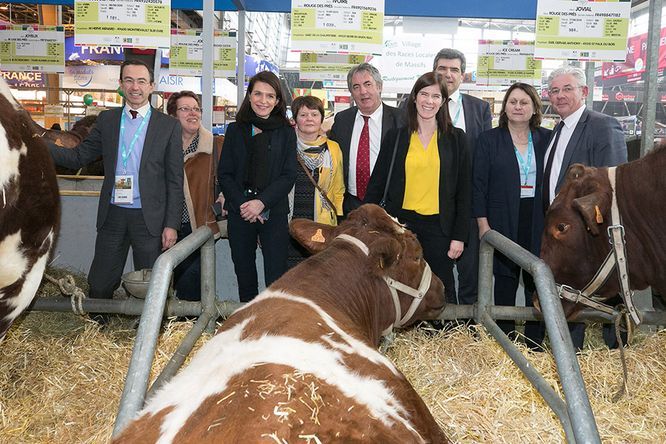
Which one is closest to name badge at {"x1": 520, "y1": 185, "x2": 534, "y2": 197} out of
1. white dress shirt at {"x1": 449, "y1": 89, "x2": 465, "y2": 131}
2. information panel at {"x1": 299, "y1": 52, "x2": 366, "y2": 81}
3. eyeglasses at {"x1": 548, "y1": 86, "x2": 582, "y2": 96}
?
eyeglasses at {"x1": 548, "y1": 86, "x2": 582, "y2": 96}

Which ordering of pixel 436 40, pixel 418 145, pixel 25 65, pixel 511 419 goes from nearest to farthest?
1. pixel 511 419
2. pixel 418 145
3. pixel 25 65
4. pixel 436 40

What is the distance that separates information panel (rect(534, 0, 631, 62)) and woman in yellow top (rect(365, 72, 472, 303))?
1.42m

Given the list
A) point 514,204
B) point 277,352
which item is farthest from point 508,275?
point 277,352

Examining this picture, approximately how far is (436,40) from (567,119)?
6.93 m

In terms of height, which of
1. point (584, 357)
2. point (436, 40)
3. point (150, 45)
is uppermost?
point (436, 40)

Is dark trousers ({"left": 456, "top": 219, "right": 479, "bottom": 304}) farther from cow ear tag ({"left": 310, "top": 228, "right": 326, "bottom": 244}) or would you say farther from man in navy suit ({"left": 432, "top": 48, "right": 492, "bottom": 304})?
cow ear tag ({"left": 310, "top": 228, "right": 326, "bottom": 244})

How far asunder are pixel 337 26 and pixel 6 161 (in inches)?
127

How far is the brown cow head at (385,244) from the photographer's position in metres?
2.95

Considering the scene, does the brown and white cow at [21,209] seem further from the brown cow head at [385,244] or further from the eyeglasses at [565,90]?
the eyeglasses at [565,90]

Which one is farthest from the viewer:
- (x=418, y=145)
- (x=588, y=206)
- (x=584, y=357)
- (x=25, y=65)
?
(x=25, y=65)

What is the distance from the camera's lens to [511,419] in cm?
290

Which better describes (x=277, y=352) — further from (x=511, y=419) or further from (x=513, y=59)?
(x=513, y=59)

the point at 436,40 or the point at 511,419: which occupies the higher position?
the point at 436,40

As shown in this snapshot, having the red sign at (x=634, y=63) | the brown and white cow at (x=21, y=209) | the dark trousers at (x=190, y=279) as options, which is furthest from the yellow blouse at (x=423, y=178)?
the red sign at (x=634, y=63)
